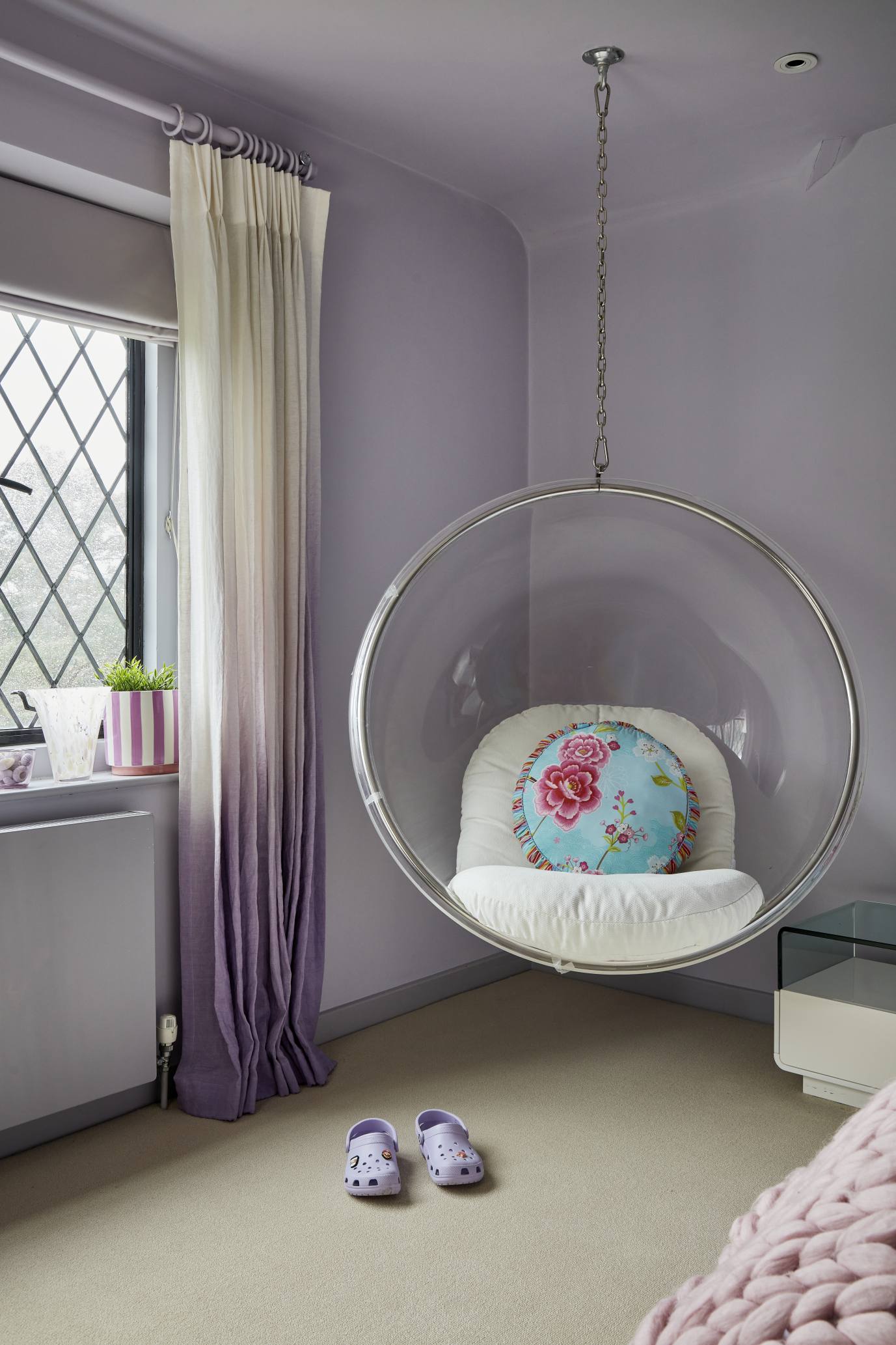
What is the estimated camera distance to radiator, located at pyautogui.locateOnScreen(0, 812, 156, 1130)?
2193 mm

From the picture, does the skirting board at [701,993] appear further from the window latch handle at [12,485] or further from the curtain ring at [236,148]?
the curtain ring at [236,148]

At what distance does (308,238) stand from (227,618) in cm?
100

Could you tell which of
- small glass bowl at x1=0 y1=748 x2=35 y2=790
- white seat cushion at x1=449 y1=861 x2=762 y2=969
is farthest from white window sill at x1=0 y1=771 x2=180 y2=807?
white seat cushion at x1=449 y1=861 x2=762 y2=969

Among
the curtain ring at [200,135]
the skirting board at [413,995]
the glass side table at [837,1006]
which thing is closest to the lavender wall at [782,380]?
the glass side table at [837,1006]

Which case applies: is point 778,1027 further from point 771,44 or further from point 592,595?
point 771,44

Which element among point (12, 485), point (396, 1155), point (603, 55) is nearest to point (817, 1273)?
point (396, 1155)

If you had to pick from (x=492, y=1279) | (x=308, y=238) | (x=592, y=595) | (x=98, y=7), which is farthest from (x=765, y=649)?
(x=98, y=7)

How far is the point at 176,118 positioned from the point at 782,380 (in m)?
1.76

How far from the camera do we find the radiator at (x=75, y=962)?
219cm

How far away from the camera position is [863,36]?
2.32 metres

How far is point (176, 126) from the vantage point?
2342 mm

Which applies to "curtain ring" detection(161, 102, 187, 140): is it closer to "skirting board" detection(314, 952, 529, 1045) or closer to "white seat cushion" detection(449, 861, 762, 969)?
"white seat cushion" detection(449, 861, 762, 969)

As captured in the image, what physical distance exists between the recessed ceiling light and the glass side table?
79.9 inches

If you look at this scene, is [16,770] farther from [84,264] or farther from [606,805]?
[606,805]
